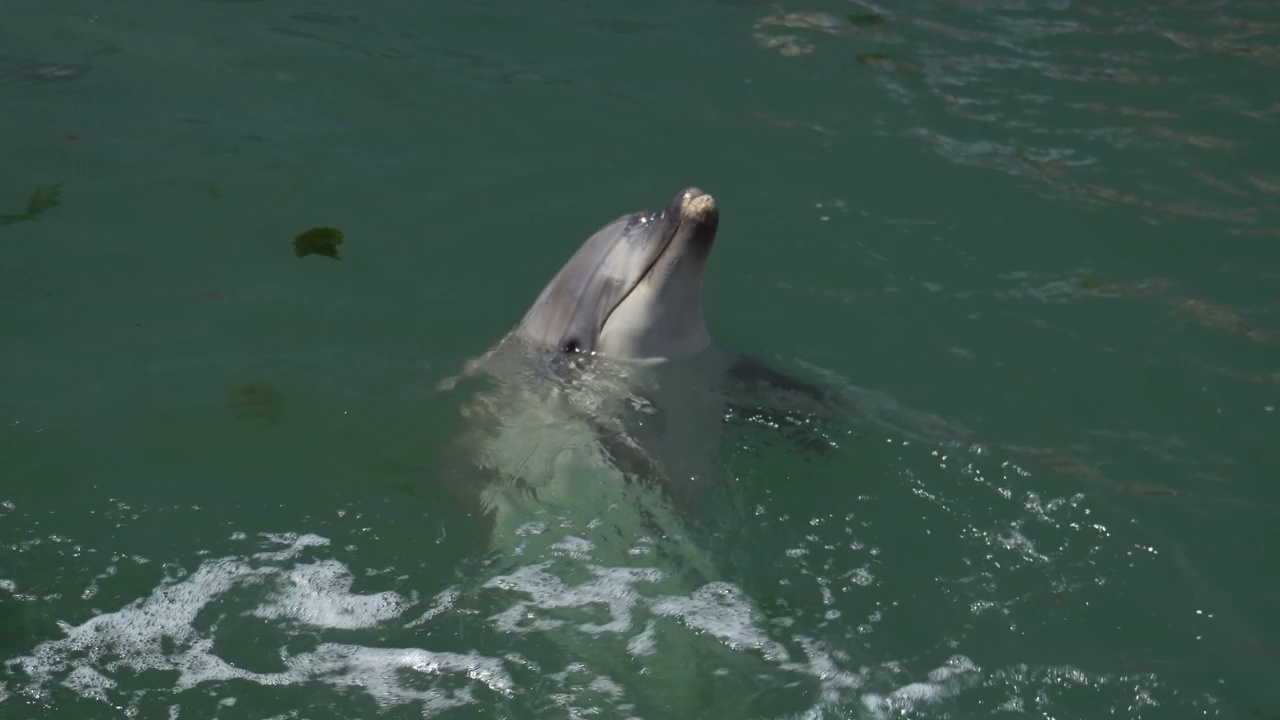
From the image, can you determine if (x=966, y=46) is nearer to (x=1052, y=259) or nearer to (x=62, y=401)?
(x=1052, y=259)

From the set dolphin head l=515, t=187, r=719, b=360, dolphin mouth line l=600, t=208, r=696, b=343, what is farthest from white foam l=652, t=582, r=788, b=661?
dolphin mouth line l=600, t=208, r=696, b=343

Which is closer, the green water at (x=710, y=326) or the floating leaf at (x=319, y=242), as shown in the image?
the green water at (x=710, y=326)

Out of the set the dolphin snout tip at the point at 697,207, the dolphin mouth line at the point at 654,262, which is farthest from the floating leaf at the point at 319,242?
the dolphin snout tip at the point at 697,207

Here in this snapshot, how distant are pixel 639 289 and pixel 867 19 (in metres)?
5.59

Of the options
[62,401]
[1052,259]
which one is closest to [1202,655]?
[1052,259]

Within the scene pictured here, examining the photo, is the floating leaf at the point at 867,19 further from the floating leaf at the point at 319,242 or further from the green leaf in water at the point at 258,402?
the green leaf in water at the point at 258,402

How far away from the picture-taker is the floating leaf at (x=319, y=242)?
700cm

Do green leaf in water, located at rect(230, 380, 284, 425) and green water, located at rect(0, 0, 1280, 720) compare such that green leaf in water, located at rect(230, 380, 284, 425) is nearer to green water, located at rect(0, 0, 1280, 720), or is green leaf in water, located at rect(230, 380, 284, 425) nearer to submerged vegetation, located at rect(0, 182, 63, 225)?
green water, located at rect(0, 0, 1280, 720)

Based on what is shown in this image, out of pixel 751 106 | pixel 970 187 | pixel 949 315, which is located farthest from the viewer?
pixel 751 106

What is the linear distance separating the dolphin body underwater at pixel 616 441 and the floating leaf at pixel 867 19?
5222 millimetres

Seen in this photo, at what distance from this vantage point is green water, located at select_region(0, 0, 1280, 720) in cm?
444

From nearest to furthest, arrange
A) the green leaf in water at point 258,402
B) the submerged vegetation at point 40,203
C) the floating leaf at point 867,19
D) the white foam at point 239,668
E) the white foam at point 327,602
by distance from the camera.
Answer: the white foam at point 239,668 < the white foam at point 327,602 < the green leaf in water at point 258,402 < the submerged vegetation at point 40,203 < the floating leaf at point 867,19

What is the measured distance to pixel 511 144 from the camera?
8148 millimetres

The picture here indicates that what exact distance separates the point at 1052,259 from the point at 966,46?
10.3 ft
